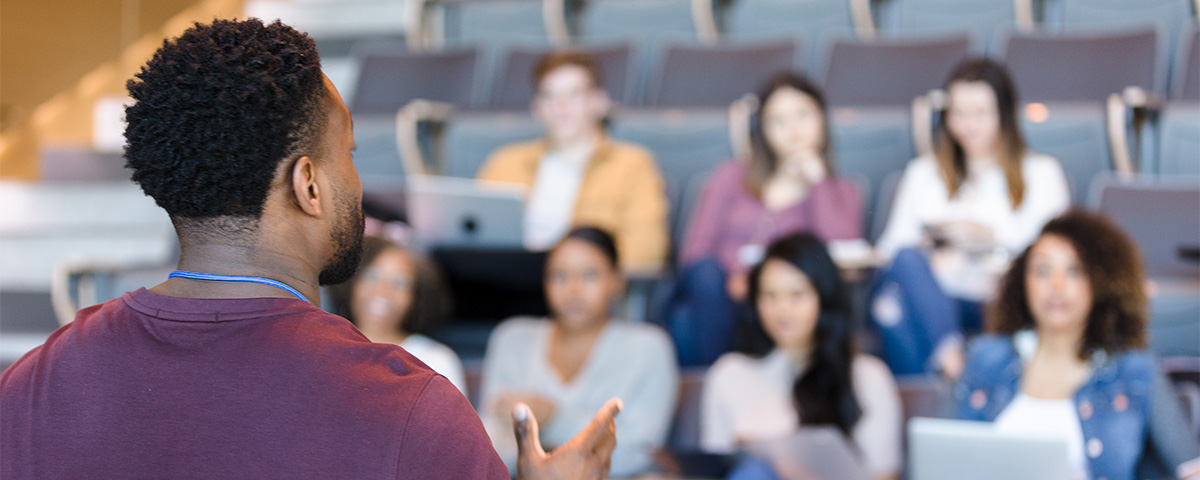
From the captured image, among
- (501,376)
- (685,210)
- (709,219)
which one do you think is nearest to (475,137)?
(685,210)

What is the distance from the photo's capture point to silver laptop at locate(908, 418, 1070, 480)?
3.03ft

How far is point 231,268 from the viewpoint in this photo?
38cm

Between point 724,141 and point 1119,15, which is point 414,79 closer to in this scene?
point 724,141

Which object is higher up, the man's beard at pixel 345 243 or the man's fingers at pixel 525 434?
the man's beard at pixel 345 243

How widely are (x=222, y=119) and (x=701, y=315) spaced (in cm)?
111

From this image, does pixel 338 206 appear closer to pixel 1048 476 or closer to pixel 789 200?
pixel 1048 476

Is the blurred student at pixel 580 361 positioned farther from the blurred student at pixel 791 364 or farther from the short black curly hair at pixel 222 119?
the short black curly hair at pixel 222 119

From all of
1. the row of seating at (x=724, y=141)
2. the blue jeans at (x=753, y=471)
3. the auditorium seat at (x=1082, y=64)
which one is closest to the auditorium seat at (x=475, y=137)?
the row of seating at (x=724, y=141)

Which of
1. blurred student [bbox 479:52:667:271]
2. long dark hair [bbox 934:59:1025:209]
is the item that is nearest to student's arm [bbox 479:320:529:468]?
blurred student [bbox 479:52:667:271]

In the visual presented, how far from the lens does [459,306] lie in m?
1.56

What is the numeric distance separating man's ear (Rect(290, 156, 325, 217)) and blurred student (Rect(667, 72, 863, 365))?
1082 mm

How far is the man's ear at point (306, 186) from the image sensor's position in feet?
1.23

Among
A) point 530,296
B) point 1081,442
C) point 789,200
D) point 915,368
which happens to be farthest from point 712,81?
point 1081,442

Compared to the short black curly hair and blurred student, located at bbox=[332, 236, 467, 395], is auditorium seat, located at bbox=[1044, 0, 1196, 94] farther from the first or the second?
the short black curly hair
